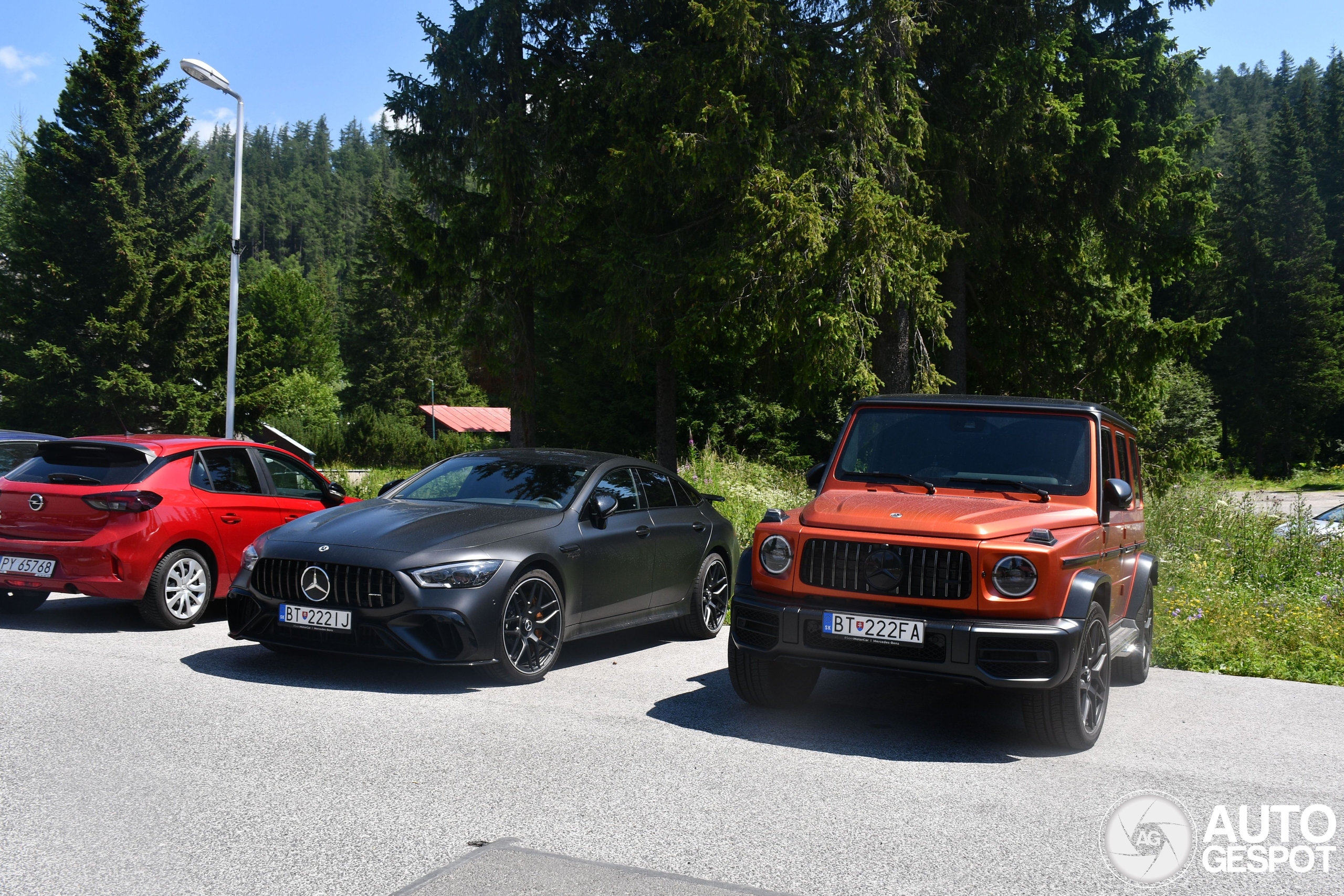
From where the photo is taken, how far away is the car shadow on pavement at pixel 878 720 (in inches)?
240

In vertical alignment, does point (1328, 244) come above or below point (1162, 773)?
above

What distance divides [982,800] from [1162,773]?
4.03ft

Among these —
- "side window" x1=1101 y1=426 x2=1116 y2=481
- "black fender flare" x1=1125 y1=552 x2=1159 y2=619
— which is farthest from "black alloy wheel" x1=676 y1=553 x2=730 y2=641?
"side window" x1=1101 y1=426 x2=1116 y2=481

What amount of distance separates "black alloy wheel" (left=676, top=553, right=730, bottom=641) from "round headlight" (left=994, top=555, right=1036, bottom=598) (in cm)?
403

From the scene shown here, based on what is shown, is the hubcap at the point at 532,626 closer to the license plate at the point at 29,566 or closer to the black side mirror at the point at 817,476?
the black side mirror at the point at 817,476

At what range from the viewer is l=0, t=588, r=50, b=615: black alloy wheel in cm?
998

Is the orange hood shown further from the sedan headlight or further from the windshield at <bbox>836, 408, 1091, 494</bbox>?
the sedan headlight

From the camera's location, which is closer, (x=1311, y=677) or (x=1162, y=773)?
(x=1162, y=773)

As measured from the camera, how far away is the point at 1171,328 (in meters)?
23.4

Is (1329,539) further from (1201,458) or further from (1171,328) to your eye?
(1201,458)

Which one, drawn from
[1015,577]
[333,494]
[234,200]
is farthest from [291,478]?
[234,200]

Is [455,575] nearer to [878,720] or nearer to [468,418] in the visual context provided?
[878,720]

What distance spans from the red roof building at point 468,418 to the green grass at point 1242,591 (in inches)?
2447

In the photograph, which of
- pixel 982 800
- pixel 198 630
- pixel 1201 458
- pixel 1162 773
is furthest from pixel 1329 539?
pixel 1201 458
